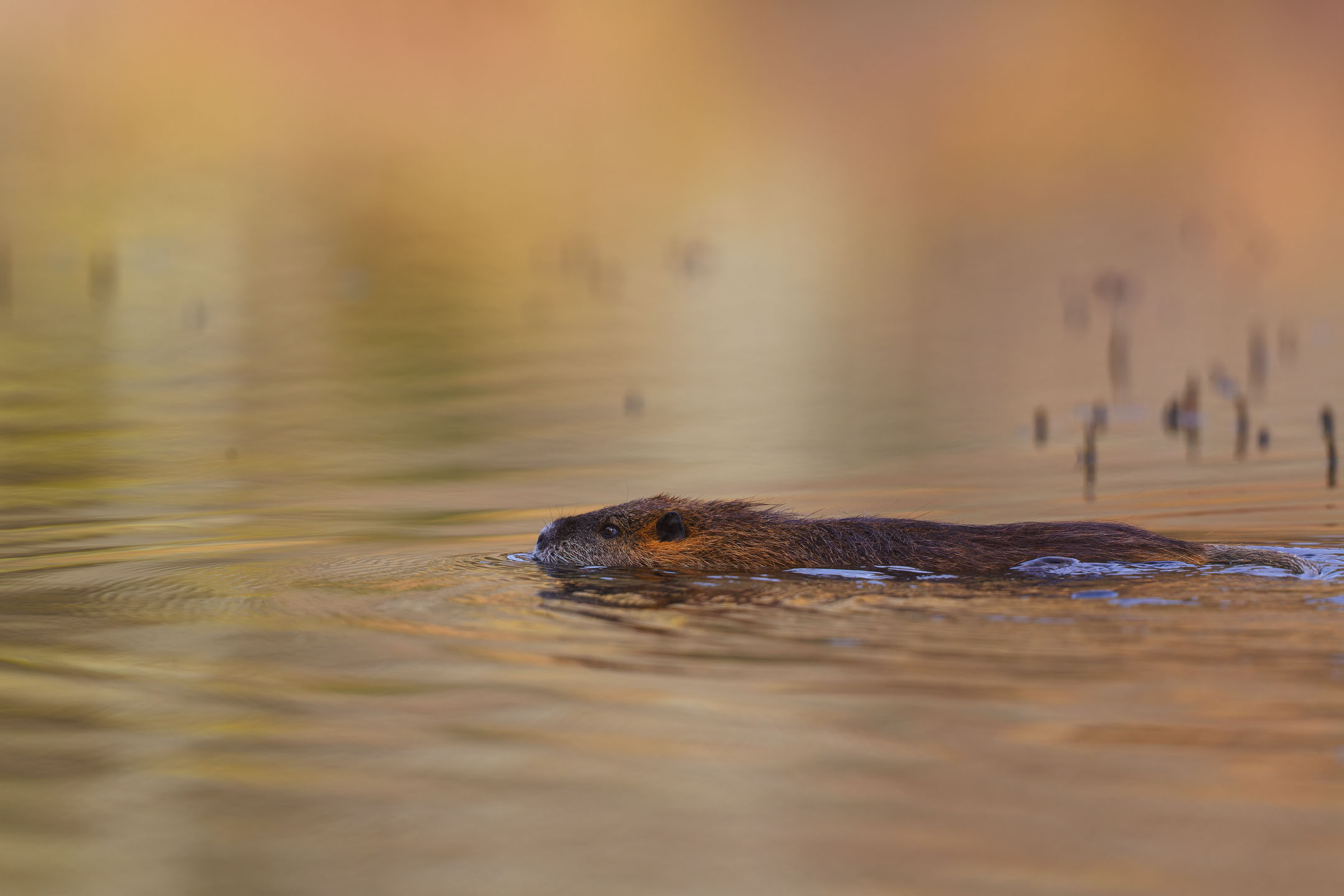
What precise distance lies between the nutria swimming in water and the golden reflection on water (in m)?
0.23

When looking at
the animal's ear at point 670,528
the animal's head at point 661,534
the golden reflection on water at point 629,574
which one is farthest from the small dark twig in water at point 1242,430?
the animal's ear at point 670,528

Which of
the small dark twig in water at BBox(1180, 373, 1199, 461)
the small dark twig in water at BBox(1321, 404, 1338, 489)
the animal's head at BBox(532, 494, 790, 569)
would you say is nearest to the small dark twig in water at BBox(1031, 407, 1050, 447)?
the small dark twig in water at BBox(1180, 373, 1199, 461)

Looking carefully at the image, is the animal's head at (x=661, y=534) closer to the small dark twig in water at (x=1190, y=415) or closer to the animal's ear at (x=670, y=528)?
the animal's ear at (x=670, y=528)

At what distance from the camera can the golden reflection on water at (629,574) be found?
4.30 meters

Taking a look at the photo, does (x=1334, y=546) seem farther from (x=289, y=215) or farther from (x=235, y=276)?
(x=289, y=215)

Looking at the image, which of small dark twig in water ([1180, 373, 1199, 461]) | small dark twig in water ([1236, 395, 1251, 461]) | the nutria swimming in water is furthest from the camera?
small dark twig in water ([1180, 373, 1199, 461])

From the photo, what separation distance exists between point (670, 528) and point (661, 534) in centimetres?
6

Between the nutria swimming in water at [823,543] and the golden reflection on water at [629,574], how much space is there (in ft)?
0.75

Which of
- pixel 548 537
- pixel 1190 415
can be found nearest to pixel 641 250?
pixel 1190 415

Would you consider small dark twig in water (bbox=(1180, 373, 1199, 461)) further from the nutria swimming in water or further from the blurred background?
the nutria swimming in water

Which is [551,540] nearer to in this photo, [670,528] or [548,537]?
[548,537]

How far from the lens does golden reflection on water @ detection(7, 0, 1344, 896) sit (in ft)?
14.1

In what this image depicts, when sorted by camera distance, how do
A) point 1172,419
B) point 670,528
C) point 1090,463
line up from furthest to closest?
point 1172,419 → point 1090,463 → point 670,528

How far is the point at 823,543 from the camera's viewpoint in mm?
7273
